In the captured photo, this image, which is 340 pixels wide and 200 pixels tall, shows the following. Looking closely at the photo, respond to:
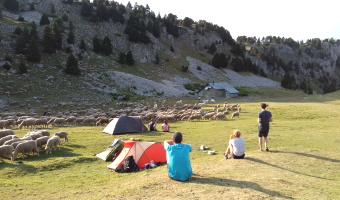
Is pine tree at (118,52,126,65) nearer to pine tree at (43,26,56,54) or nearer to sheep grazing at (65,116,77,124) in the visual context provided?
pine tree at (43,26,56,54)

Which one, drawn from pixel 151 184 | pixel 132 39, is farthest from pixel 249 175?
pixel 132 39

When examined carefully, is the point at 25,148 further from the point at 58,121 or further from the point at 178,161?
the point at 58,121

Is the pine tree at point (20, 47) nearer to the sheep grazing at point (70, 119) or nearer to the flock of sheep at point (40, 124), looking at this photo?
the flock of sheep at point (40, 124)

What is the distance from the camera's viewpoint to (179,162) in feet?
34.4

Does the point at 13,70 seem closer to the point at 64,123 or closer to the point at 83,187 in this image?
the point at 64,123

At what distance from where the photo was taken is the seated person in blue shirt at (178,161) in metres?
10.4

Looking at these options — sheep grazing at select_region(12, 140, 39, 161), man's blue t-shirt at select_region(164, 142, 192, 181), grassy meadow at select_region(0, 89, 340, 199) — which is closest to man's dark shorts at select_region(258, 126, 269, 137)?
grassy meadow at select_region(0, 89, 340, 199)

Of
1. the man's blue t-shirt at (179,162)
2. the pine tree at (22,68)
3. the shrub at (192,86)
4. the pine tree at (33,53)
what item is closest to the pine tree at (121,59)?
the shrub at (192,86)

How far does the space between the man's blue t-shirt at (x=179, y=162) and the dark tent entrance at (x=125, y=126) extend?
572 inches

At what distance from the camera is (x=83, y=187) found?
11.4m

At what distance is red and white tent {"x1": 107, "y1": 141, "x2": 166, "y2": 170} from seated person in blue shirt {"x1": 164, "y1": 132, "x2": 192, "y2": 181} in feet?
13.7

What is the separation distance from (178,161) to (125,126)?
15.4 meters

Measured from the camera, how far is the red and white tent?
1471 centimetres

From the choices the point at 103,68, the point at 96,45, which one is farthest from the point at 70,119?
the point at 96,45
